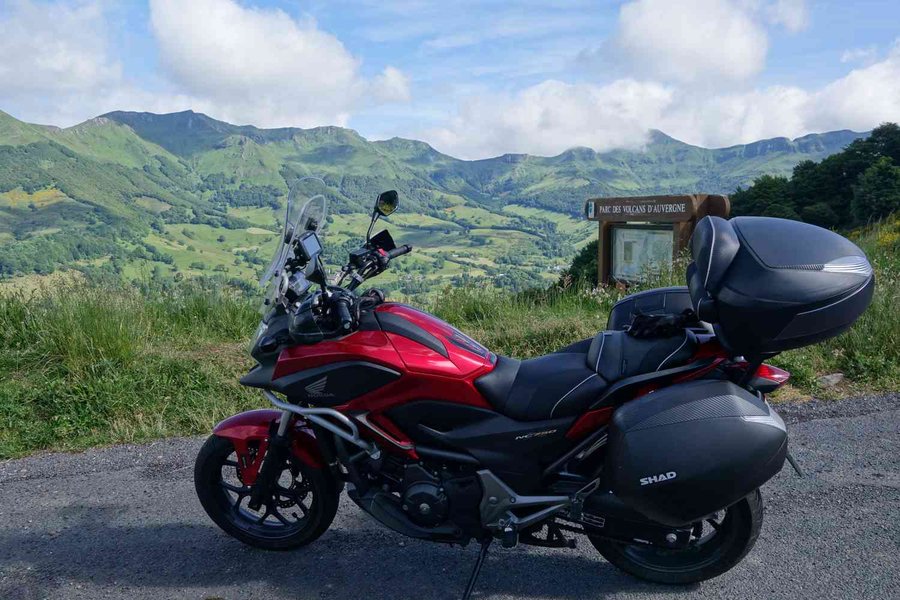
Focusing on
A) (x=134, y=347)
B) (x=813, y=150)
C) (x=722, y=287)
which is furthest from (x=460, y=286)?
(x=813, y=150)

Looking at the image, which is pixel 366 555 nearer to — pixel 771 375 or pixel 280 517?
pixel 280 517

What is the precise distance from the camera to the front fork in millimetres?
2941

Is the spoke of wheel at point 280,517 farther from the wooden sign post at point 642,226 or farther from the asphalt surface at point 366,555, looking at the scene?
the wooden sign post at point 642,226

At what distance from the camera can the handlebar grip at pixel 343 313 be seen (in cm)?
260

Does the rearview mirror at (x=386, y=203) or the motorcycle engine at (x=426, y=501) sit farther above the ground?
the rearview mirror at (x=386, y=203)

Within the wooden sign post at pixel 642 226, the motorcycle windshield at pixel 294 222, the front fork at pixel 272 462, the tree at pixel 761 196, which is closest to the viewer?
the motorcycle windshield at pixel 294 222

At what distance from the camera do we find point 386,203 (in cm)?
262

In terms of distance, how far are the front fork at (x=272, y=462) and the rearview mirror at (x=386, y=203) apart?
96 centimetres

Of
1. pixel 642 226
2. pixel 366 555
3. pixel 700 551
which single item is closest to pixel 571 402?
pixel 700 551

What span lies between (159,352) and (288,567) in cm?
317

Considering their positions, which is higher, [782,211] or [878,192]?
[878,192]

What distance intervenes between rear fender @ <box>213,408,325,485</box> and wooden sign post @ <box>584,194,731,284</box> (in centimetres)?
574

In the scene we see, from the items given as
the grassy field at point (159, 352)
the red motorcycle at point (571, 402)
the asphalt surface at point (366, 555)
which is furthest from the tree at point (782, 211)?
the red motorcycle at point (571, 402)

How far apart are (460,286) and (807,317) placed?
5368 mm
